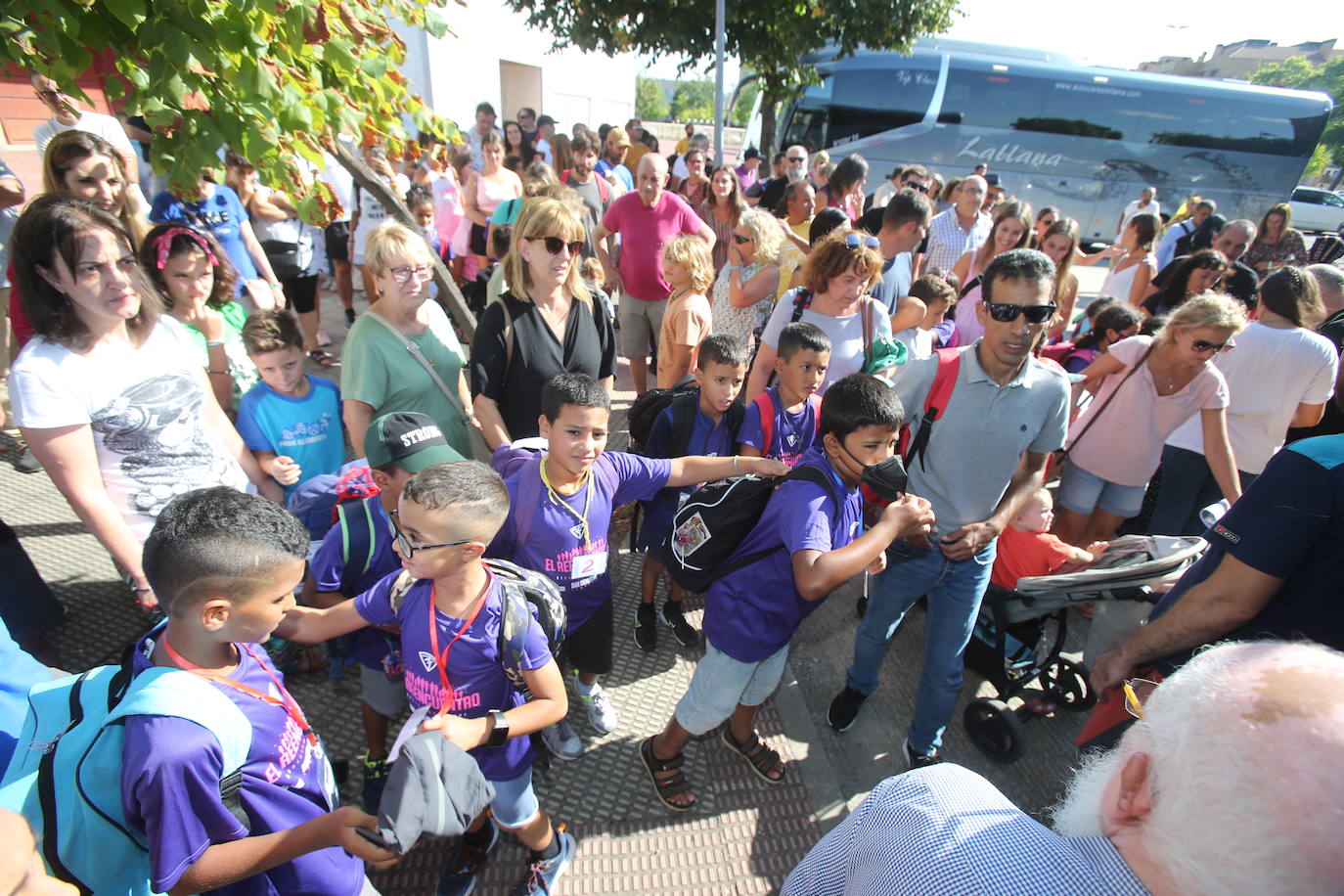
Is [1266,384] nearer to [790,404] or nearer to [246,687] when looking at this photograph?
[790,404]

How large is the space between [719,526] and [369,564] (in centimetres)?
123

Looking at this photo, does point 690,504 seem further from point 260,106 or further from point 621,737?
point 260,106

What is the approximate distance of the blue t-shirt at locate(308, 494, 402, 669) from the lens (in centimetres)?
207

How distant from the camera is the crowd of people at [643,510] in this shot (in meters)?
1.04

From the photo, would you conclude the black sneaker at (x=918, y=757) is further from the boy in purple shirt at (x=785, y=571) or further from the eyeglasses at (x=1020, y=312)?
the eyeglasses at (x=1020, y=312)

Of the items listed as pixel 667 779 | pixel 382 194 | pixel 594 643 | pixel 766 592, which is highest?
pixel 382 194

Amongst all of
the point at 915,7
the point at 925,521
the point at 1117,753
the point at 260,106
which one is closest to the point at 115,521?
the point at 260,106

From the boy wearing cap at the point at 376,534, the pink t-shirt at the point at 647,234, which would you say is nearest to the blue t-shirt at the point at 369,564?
the boy wearing cap at the point at 376,534

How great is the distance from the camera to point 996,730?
288 centimetres

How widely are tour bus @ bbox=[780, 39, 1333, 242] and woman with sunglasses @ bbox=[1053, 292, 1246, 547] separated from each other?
12.6 m

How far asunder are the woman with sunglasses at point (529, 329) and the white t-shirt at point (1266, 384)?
135 inches

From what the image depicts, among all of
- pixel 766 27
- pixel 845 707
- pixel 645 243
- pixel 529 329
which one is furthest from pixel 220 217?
pixel 766 27

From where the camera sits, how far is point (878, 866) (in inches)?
39.8

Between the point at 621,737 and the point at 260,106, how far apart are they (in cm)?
279
